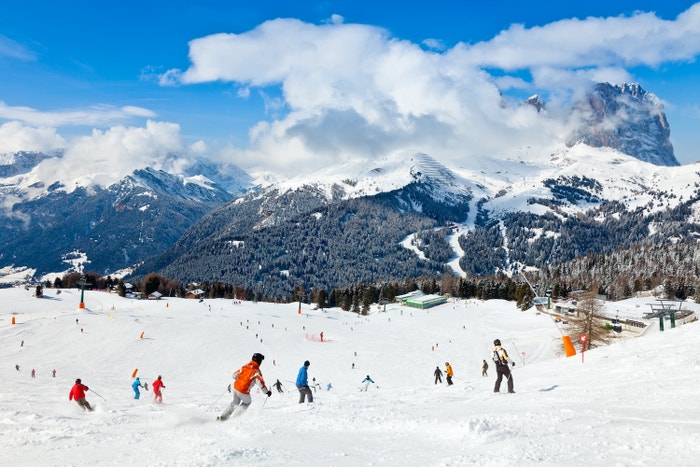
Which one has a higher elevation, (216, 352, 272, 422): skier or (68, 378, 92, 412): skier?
(216, 352, 272, 422): skier

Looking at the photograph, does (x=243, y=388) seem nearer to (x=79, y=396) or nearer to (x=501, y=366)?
(x=79, y=396)

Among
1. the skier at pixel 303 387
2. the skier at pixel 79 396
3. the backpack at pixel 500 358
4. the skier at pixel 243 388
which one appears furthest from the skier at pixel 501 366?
the skier at pixel 79 396

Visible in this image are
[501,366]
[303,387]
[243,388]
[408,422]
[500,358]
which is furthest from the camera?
[303,387]

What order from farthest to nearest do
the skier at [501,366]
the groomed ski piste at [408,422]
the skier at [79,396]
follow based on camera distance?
the skier at [79,396], the skier at [501,366], the groomed ski piste at [408,422]

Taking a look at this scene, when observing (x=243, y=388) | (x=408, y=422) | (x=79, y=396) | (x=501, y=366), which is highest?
(x=501, y=366)

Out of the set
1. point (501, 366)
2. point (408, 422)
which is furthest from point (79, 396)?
point (501, 366)

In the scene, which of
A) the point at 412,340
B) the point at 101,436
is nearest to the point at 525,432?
the point at 101,436

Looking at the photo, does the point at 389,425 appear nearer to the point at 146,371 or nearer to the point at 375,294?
the point at 146,371

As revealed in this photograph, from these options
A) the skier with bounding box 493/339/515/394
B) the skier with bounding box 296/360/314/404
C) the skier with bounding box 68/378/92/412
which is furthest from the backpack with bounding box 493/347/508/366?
the skier with bounding box 68/378/92/412

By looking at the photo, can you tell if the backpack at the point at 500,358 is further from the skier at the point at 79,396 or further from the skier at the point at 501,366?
the skier at the point at 79,396

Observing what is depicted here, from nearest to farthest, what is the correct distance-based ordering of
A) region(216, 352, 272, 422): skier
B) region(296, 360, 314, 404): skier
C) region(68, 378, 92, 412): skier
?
region(216, 352, 272, 422): skier
region(68, 378, 92, 412): skier
region(296, 360, 314, 404): skier

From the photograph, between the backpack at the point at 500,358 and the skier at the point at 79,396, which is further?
the skier at the point at 79,396

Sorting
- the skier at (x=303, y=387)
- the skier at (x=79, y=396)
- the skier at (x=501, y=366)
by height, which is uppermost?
the skier at (x=501, y=366)

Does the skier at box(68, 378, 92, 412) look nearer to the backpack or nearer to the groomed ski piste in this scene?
the groomed ski piste
